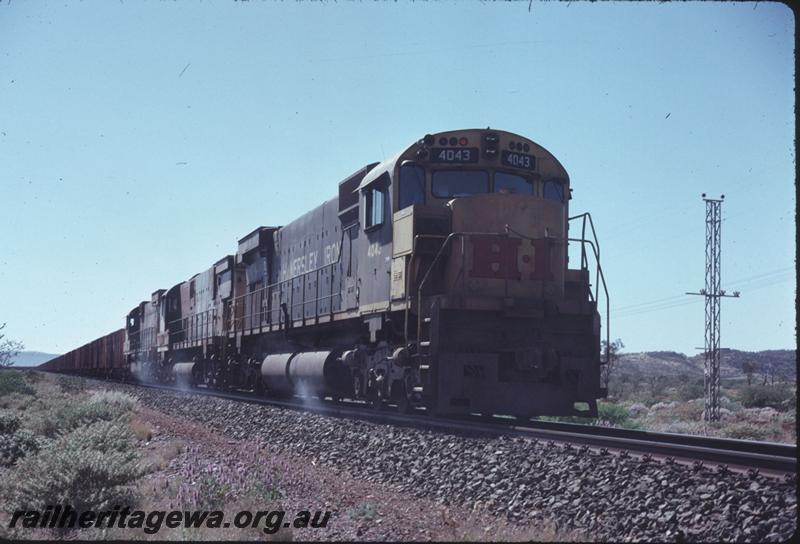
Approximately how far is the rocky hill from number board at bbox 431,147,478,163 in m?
83.7

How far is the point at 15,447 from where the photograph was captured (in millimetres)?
10820

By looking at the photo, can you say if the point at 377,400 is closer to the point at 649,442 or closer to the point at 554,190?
the point at 554,190

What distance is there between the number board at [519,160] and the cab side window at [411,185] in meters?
1.30

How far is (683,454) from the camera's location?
7441mm

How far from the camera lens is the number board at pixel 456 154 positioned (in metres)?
12.0

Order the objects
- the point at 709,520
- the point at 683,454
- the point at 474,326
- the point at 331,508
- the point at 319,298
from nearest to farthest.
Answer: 1. the point at 709,520
2. the point at 331,508
3. the point at 683,454
4. the point at 474,326
5. the point at 319,298

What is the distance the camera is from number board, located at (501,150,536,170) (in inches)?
478

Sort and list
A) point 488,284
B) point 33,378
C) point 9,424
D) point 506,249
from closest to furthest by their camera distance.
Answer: point 488,284 → point 506,249 → point 9,424 → point 33,378

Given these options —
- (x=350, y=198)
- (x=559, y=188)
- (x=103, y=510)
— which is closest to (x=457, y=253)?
(x=559, y=188)

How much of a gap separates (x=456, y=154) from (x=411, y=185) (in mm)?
832

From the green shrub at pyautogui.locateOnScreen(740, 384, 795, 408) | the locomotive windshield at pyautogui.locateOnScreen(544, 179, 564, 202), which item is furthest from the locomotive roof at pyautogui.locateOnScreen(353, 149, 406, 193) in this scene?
the green shrub at pyautogui.locateOnScreen(740, 384, 795, 408)

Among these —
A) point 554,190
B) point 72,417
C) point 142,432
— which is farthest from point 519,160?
point 72,417

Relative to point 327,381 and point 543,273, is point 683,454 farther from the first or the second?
point 327,381

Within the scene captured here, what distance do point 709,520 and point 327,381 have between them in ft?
34.2
